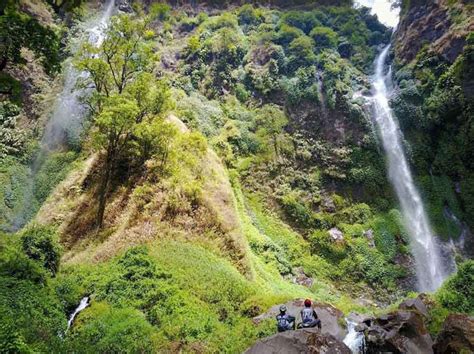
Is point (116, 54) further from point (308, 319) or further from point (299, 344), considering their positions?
point (299, 344)

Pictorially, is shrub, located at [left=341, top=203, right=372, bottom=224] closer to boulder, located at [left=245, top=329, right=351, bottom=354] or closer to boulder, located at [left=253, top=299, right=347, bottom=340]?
boulder, located at [left=253, top=299, right=347, bottom=340]

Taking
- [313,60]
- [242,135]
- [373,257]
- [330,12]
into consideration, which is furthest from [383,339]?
[330,12]

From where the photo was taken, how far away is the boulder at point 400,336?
531 inches


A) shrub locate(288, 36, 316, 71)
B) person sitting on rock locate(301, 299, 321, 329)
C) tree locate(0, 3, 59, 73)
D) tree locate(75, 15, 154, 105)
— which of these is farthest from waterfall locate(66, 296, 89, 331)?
shrub locate(288, 36, 316, 71)

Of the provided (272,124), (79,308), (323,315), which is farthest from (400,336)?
(272,124)

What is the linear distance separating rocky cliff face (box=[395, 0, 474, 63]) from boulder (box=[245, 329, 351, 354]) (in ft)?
105

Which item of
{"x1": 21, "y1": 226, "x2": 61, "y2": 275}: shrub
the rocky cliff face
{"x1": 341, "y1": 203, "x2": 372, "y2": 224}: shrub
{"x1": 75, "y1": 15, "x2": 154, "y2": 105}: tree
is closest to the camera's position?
{"x1": 21, "y1": 226, "x2": 61, "y2": 275}: shrub

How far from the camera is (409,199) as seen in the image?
32625mm

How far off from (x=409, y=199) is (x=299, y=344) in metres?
24.1

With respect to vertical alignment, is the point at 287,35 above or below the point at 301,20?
below

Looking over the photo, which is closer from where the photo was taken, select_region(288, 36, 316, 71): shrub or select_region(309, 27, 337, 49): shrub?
select_region(288, 36, 316, 71): shrub

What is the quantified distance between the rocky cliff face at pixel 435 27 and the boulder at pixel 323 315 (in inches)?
1105

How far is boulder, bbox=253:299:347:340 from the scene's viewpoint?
15.7m

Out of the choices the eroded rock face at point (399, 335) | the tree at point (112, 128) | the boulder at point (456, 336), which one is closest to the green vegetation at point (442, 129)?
the eroded rock face at point (399, 335)
